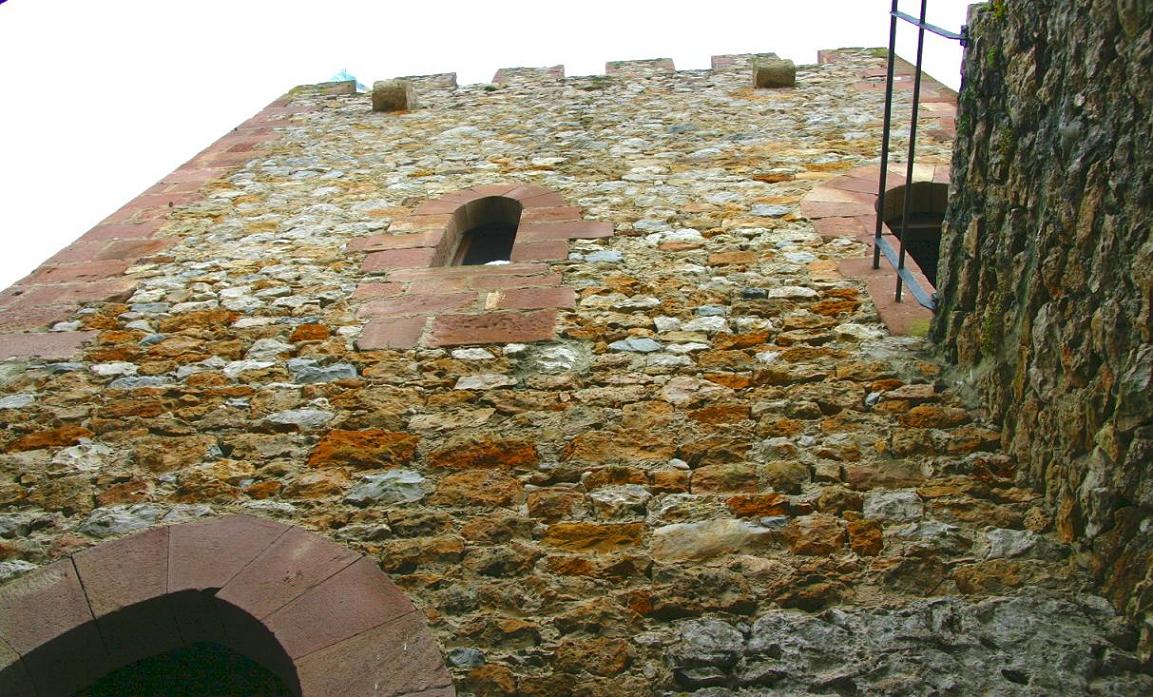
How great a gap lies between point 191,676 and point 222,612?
1.89ft

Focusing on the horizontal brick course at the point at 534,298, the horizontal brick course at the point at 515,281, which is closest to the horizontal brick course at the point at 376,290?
the horizontal brick course at the point at 515,281

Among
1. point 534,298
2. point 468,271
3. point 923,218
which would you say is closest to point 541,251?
point 468,271

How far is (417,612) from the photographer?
10.1 feet

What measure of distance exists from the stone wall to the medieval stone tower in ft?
0.04

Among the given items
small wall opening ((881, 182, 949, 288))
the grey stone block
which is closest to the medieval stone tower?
small wall opening ((881, 182, 949, 288))

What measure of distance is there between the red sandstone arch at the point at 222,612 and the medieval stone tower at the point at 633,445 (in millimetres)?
11

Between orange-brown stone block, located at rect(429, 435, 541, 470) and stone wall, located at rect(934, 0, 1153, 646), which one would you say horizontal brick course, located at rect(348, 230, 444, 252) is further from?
stone wall, located at rect(934, 0, 1153, 646)

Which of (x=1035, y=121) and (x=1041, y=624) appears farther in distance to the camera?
(x=1035, y=121)

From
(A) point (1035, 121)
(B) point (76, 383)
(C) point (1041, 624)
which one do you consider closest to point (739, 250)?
(A) point (1035, 121)

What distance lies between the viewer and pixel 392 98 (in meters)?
7.57

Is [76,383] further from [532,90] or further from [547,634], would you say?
[532,90]

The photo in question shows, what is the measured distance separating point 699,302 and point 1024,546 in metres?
1.85

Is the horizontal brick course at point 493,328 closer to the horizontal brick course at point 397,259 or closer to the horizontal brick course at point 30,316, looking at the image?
the horizontal brick course at point 397,259

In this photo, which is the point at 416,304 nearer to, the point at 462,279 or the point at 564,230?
the point at 462,279
